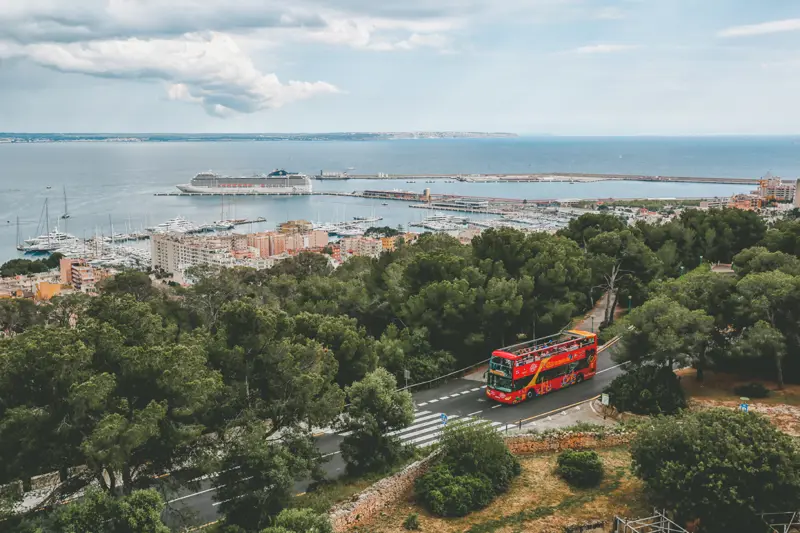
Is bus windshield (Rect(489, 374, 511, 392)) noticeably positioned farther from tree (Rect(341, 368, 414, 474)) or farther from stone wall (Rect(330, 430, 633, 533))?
tree (Rect(341, 368, 414, 474))

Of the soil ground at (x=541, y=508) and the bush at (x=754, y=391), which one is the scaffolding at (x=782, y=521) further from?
the bush at (x=754, y=391)

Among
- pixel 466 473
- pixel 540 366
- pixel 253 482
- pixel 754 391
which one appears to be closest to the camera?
pixel 253 482

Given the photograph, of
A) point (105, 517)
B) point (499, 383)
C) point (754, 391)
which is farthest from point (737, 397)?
point (105, 517)

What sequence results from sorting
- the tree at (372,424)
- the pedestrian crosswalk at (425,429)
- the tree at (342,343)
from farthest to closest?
the pedestrian crosswalk at (425,429) < the tree at (342,343) < the tree at (372,424)

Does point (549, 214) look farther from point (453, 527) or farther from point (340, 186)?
point (453, 527)

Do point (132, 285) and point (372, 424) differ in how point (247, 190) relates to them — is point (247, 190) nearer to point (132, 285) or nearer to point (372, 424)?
point (132, 285)

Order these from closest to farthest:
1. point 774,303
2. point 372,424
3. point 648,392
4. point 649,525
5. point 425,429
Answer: point 649,525, point 372,424, point 648,392, point 425,429, point 774,303

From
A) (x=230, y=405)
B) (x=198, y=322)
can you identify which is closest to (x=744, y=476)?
(x=230, y=405)

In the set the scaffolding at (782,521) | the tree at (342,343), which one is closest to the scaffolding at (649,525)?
the scaffolding at (782,521)
